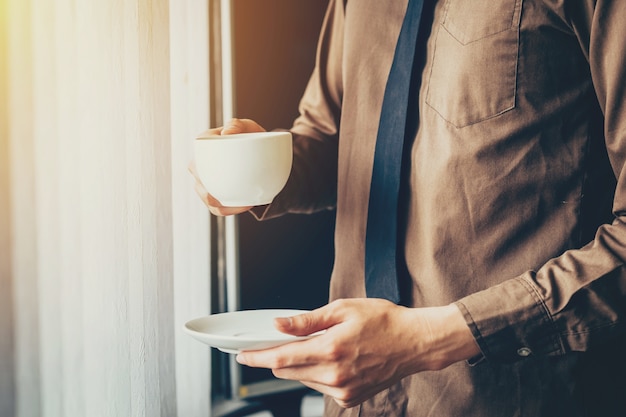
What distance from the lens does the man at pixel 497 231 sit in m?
0.82

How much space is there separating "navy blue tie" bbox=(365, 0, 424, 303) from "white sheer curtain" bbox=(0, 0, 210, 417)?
44cm

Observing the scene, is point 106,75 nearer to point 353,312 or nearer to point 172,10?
point 172,10

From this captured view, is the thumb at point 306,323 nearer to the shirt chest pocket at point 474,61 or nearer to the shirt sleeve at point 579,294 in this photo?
the shirt sleeve at point 579,294

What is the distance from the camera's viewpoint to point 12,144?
0.99 meters

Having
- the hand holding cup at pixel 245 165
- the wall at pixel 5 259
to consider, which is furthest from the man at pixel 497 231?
the wall at pixel 5 259

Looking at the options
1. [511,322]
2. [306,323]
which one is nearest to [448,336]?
[511,322]

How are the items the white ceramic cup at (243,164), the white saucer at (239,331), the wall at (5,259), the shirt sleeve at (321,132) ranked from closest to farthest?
the white saucer at (239,331) < the white ceramic cup at (243,164) < the wall at (5,259) < the shirt sleeve at (321,132)

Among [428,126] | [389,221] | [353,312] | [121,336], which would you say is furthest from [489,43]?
[121,336]

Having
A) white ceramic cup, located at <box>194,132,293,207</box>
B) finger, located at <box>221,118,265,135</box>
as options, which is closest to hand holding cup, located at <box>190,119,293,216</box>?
white ceramic cup, located at <box>194,132,293,207</box>

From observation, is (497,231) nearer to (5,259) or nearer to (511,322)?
(511,322)

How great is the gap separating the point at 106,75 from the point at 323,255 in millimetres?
1022

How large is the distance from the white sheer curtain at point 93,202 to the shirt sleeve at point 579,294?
2.05ft

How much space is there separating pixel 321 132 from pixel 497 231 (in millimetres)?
451

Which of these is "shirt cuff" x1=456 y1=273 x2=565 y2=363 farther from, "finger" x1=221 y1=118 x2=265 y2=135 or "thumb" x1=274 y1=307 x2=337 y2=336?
"finger" x1=221 y1=118 x2=265 y2=135
